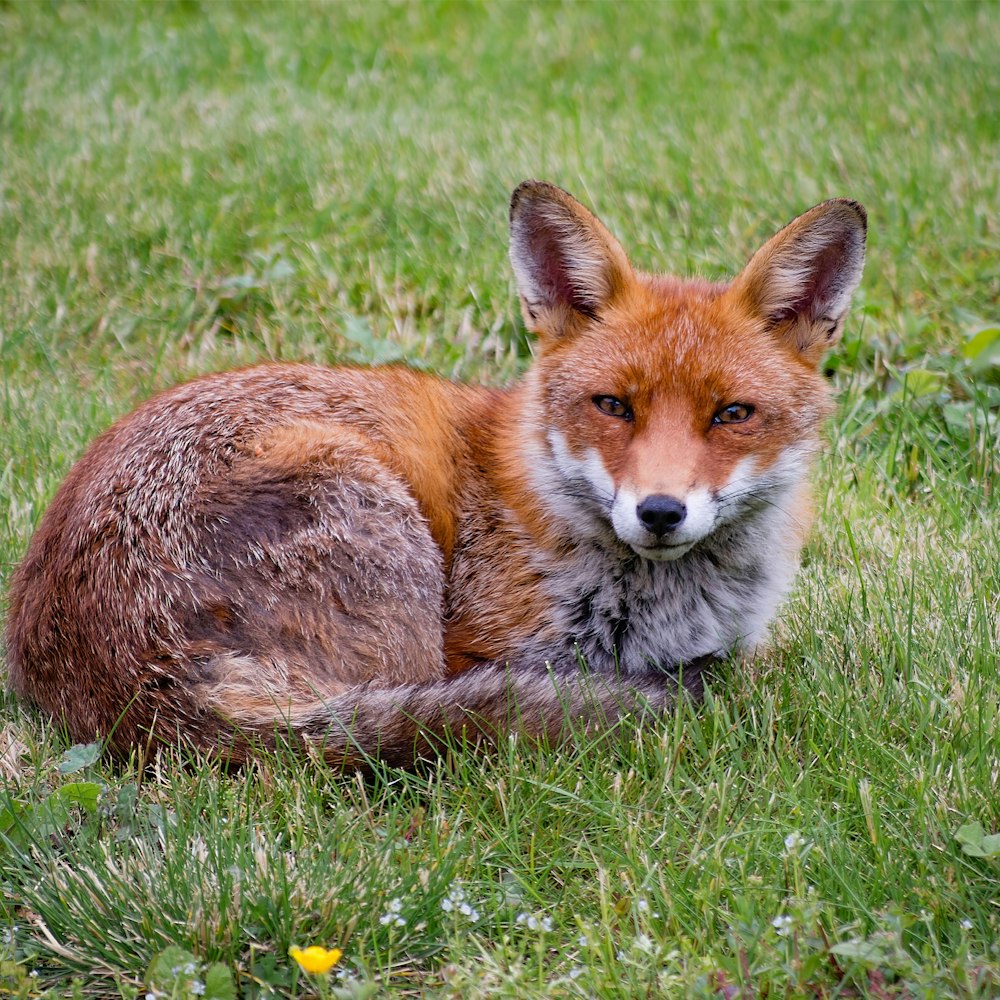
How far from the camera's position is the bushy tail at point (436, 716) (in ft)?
10.5

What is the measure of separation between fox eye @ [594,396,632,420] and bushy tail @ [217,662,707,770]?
798mm

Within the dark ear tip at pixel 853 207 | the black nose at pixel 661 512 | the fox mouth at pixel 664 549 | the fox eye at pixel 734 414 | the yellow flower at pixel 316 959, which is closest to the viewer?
the yellow flower at pixel 316 959

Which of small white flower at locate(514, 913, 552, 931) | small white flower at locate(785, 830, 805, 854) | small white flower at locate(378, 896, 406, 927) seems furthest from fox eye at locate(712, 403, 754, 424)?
small white flower at locate(378, 896, 406, 927)

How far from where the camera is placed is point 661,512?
319cm

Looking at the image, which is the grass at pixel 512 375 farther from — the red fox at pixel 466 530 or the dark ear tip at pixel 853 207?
the dark ear tip at pixel 853 207

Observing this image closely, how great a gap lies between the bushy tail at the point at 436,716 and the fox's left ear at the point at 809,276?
4.18 ft

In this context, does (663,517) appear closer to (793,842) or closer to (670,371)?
(670,371)

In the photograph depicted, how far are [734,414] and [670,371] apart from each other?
0.24m

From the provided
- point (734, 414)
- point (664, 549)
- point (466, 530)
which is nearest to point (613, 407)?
point (734, 414)

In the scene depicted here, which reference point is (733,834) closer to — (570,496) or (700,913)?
(700,913)

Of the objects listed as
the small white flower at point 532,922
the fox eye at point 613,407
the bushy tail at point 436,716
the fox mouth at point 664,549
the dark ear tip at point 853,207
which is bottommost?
the small white flower at point 532,922

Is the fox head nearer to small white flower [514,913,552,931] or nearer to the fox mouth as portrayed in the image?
the fox mouth

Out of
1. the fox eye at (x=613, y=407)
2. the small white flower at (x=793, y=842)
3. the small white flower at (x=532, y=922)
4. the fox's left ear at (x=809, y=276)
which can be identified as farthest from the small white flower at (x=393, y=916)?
the fox's left ear at (x=809, y=276)

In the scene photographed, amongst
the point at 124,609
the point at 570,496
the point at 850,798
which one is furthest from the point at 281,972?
the point at 570,496
